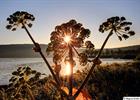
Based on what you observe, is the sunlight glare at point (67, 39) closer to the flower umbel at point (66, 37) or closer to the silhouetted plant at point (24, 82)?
the flower umbel at point (66, 37)

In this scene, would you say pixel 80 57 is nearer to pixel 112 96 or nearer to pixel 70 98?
pixel 70 98

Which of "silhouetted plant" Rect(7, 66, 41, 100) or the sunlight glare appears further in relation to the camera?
"silhouetted plant" Rect(7, 66, 41, 100)

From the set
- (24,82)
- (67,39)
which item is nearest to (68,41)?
(67,39)

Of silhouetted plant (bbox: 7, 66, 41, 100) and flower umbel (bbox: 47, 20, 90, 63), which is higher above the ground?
flower umbel (bbox: 47, 20, 90, 63)

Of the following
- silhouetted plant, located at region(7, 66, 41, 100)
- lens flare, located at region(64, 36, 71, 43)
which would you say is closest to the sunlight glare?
lens flare, located at region(64, 36, 71, 43)

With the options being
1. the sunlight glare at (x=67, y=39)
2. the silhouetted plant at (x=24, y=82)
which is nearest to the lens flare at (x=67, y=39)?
the sunlight glare at (x=67, y=39)

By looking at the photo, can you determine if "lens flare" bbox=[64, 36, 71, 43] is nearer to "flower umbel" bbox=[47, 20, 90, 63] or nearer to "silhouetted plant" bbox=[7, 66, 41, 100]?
"flower umbel" bbox=[47, 20, 90, 63]

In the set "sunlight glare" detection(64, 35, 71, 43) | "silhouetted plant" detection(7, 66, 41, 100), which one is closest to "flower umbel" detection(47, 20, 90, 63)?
"sunlight glare" detection(64, 35, 71, 43)

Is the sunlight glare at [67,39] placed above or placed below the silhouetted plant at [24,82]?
above

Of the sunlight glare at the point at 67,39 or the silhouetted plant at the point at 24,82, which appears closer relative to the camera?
the sunlight glare at the point at 67,39

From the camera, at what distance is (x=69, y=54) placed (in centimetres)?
698

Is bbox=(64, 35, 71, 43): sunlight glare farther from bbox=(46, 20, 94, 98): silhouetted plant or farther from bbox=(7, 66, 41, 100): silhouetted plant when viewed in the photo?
bbox=(7, 66, 41, 100): silhouetted plant

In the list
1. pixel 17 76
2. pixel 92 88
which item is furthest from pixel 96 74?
pixel 17 76

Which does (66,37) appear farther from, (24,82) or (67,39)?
(24,82)
